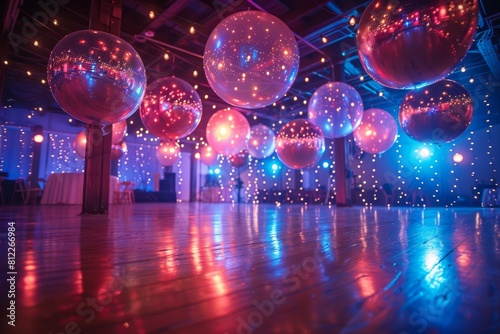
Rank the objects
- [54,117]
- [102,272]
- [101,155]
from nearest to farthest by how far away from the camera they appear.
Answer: [102,272]
[101,155]
[54,117]

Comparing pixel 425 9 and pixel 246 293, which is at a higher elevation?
pixel 425 9

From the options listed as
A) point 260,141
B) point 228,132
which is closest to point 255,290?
point 228,132

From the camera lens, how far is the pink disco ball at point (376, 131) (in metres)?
4.02

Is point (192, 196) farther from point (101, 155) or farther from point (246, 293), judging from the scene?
point (246, 293)

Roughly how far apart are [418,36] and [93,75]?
1915 millimetres

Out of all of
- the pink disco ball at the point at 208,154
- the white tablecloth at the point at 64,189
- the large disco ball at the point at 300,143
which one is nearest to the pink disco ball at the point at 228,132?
the large disco ball at the point at 300,143

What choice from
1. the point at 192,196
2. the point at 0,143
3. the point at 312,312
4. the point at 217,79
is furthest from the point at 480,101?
→ the point at 0,143

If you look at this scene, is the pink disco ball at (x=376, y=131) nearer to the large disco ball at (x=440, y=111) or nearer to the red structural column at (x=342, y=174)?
the large disco ball at (x=440, y=111)

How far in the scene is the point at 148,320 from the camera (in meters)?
0.38

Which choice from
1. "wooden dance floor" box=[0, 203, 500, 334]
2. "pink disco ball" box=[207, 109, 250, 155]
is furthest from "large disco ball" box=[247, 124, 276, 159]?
"wooden dance floor" box=[0, 203, 500, 334]

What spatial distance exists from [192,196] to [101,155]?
9992mm

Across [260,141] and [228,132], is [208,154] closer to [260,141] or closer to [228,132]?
[260,141]

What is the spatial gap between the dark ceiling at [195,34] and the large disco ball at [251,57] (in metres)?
2.01

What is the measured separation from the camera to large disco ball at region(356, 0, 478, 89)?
157cm
